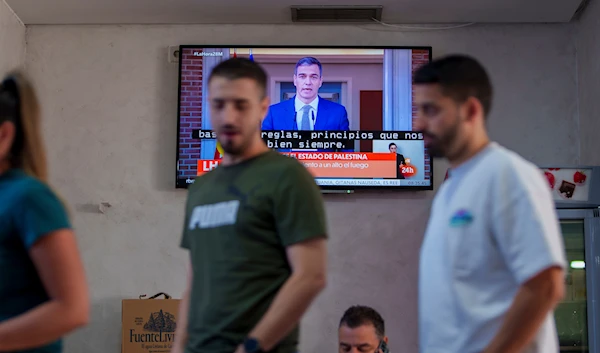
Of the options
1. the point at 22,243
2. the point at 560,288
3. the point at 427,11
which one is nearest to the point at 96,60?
the point at 427,11

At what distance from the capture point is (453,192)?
1615mm

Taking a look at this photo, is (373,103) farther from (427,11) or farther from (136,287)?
(136,287)

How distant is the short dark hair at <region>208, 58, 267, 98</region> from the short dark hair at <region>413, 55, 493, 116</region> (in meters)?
0.44

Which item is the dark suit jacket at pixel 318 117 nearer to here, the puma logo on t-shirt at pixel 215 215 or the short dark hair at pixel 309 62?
the short dark hair at pixel 309 62

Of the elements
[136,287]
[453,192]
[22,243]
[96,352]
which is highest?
[453,192]

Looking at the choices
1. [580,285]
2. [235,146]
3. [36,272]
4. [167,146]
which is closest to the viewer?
[36,272]

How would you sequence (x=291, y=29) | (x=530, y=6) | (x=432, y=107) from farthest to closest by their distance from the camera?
(x=291, y=29) → (x=530, y=6) → (x=432, y=107)

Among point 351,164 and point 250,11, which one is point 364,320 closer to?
point 351,164

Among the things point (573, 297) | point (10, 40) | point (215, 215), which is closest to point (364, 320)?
point (215, 215)

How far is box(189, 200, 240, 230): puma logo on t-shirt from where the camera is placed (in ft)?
5.62

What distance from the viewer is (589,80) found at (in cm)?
477

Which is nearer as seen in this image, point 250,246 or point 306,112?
point 250,246

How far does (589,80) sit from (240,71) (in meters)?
3.61

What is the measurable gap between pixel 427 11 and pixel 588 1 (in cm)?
105
